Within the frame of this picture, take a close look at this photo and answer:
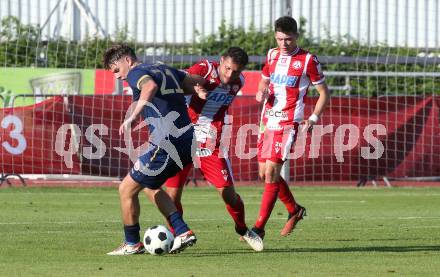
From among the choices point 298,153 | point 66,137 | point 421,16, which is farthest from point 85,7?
point 421,16

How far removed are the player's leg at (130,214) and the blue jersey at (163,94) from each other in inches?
20.0

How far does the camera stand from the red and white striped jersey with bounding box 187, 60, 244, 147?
36.0 ft

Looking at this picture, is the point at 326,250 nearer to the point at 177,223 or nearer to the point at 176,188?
the point at 177,223

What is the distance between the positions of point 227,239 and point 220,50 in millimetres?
12364

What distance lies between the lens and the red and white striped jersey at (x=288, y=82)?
38.4 ft

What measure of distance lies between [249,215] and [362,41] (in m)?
8.53

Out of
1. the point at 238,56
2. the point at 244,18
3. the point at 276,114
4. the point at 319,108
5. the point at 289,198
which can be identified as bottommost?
the point at 289,198

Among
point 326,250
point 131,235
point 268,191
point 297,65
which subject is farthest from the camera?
point 297,65

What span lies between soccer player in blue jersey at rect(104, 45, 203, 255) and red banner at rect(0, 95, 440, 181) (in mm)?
10342

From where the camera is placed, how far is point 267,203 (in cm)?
1109

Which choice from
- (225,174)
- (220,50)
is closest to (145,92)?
(225,174)

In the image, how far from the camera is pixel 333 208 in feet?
52.0

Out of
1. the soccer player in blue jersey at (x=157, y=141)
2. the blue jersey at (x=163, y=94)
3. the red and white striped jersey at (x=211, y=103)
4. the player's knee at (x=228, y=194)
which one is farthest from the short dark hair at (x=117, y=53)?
the player's knee at (x=228, y=194)

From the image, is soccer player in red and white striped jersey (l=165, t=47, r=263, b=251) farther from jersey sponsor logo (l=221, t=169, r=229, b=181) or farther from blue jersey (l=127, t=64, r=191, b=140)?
blue jersey (l=127, t=64, r=191, b=140)
